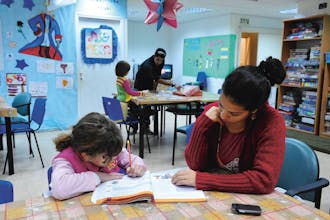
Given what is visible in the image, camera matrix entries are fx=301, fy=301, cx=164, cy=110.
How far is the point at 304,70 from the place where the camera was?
5.11 metres

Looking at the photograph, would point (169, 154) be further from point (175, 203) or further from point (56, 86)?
point (175, 203)

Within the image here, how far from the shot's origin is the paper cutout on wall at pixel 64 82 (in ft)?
16.6

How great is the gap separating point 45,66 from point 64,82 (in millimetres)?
395

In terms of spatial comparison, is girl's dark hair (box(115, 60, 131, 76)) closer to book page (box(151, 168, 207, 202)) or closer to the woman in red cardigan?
the woman in red cardigan

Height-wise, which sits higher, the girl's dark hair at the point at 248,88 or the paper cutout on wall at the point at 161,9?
the paper cutout on wall at the point at 161,9

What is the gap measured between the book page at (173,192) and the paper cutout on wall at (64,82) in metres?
4.22

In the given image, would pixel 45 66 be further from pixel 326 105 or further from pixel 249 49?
pixel 249 49

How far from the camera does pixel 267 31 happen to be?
305 inches

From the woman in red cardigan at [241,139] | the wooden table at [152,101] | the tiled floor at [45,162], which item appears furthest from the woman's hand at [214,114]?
the wooden table at [152,101]

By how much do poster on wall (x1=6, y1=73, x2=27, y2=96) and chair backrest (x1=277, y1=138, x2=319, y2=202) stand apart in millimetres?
4277

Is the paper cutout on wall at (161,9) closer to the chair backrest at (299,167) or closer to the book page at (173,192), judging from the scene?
the chair backrest at (299,167)

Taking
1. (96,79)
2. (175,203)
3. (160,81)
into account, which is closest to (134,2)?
(96,79)

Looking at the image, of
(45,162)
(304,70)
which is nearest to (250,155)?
(45,162)

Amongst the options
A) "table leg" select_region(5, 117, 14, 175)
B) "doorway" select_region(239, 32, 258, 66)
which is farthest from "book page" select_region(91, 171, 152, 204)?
"doorway" select_region(239, 32, 258, 66)
